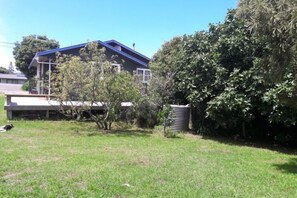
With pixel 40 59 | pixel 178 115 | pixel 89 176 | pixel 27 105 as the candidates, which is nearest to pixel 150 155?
pixel 89 176

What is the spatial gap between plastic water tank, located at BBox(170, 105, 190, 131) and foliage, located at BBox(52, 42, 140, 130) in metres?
1.67

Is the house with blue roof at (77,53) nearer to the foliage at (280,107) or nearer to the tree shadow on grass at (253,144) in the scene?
the tree shadow on grass at (253,144)

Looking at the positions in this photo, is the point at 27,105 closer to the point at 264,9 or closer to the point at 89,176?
the point at 89,176

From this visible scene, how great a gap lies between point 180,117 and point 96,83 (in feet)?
11.8

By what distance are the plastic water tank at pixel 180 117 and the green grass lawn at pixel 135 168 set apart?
5.97 ft

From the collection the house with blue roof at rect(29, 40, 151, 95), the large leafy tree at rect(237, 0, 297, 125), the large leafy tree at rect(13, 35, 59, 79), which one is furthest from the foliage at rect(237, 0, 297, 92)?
the large leafy tree at rect(13, 35, 59, 79)

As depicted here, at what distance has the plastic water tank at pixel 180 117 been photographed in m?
12.6

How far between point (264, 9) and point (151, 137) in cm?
593

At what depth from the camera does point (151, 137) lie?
11.2m

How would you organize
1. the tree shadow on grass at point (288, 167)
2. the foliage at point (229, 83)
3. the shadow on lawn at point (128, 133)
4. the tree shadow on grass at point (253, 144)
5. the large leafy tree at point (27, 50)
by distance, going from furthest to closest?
the large leafy tree at point (27, 50) → the shadow on lawn at point (128, 133) → the tree shadow on grass at point (253, 144) → the foliage at point (229, 83) → the tree shadow on grass at point (288, 167)

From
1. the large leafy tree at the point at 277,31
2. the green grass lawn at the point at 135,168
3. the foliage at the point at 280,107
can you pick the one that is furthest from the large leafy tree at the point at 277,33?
the green grass lawn at the point at 135,168

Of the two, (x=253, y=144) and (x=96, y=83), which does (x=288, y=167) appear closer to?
(x=253, y=144)

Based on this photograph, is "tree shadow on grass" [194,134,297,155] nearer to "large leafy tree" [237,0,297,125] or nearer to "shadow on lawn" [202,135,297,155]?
"shadow on lawn" [202,135,297,155]

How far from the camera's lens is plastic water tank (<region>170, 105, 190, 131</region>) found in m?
12.6
